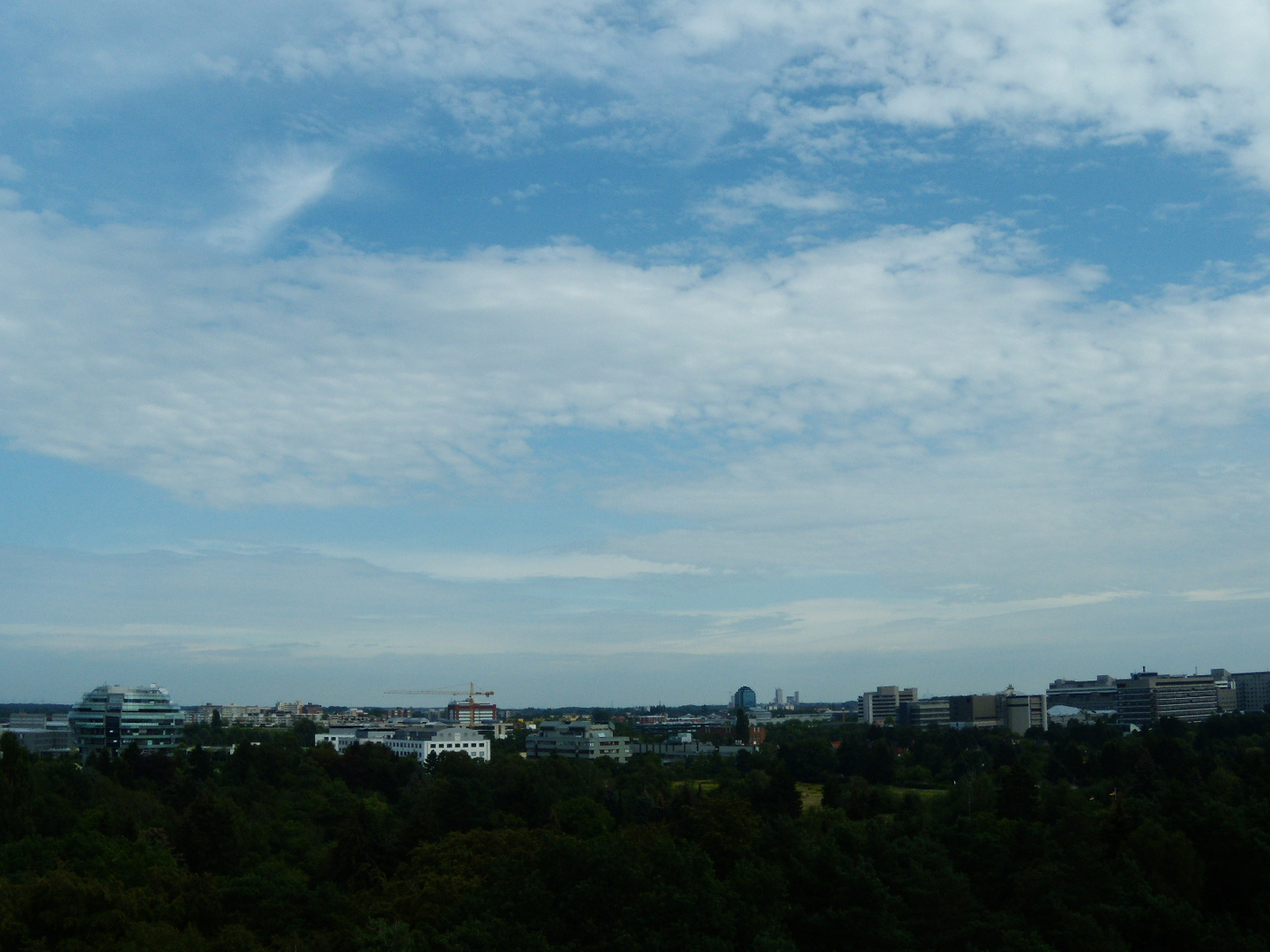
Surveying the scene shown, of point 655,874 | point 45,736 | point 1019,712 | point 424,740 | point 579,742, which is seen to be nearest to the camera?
point 655,874

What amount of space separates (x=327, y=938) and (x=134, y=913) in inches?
255

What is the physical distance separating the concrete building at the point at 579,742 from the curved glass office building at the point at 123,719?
49645 mm

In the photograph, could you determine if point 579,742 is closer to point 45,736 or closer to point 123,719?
point 123,719

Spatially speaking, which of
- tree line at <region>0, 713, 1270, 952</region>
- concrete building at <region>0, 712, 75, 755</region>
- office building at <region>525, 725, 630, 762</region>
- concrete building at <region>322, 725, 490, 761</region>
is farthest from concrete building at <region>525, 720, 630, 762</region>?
tree line at <region>0, 713, 1270, 952</region>

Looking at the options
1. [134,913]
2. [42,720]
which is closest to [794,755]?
[134,913]

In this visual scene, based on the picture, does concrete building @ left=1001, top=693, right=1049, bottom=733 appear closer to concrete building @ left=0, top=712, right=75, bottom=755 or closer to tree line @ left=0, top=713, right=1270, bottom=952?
tree line @ left=0, top=713, right=1270, bottom=952

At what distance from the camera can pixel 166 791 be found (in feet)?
246

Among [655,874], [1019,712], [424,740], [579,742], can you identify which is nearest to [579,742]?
[579,742]

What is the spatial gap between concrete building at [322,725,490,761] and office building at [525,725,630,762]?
8.15 m

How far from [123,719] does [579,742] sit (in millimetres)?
58970

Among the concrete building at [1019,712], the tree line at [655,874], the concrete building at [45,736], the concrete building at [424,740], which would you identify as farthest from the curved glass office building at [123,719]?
the concrete building at [1019,712]

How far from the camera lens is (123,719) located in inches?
5423

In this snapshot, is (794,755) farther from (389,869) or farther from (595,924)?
(595,924)

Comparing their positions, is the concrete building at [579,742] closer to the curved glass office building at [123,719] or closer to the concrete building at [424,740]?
the concrete building at [424,740]
